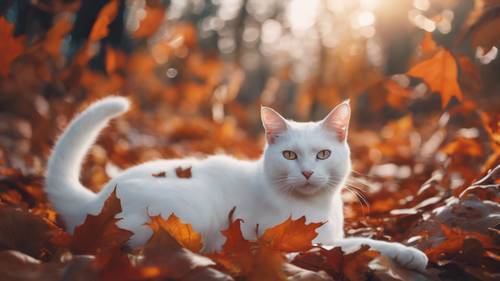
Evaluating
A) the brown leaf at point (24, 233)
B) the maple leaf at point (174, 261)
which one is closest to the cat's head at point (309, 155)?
the maple leaf at point (174, 261)

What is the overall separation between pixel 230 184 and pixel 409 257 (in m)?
0.85

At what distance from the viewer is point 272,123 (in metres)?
2.27

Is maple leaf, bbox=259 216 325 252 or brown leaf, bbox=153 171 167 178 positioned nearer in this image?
maple leaf, bbox=259 216 325 252

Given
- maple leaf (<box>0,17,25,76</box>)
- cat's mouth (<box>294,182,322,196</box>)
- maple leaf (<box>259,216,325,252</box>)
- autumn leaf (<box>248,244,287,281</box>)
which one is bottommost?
autumn leaf (<box>248,244,287,281</box>)

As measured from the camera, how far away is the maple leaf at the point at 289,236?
1.55 m

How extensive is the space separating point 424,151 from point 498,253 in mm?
3346

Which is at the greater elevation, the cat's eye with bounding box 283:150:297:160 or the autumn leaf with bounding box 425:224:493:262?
the cat's eye with bounding box 283:150:297:160

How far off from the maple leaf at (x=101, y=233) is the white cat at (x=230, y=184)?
1.03 ft

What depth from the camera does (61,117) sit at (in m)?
4.18

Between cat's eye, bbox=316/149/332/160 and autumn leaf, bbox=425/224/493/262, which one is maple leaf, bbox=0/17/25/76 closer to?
cat's eye, bbox=316/149/332/160

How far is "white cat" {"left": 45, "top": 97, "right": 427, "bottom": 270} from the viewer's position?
1922 millimetres

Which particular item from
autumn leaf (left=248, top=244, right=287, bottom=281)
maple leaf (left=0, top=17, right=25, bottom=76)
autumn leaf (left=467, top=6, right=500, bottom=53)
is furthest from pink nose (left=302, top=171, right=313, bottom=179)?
maple leaf (left=0, top=17, right=25, bottom=76)

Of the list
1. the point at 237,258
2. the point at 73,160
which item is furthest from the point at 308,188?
the point at 73,160

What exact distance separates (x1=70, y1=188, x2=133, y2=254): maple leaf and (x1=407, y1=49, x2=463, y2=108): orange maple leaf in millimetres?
1380
